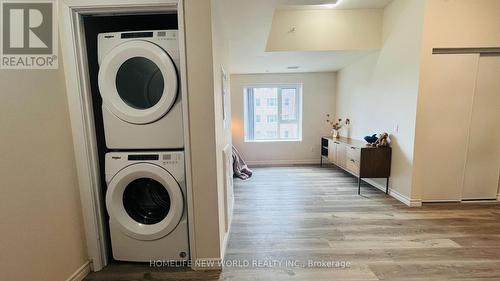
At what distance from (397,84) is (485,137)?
1.22 metres

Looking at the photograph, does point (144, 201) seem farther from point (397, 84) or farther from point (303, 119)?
point (303, 119)

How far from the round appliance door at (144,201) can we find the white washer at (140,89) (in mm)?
216

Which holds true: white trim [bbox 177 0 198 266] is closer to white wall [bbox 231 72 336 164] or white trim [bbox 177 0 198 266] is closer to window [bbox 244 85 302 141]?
white wall [bbox 231 72 336 164]

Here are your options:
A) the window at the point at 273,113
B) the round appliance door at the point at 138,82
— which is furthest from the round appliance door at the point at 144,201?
the window at the point at 273,113

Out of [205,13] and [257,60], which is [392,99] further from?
[205,13]

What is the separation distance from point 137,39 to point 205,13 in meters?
0.53

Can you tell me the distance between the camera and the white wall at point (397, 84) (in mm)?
2709

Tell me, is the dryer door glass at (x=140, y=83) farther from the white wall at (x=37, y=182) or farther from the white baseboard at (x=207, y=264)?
the white baseboard at (x=207, y=264)

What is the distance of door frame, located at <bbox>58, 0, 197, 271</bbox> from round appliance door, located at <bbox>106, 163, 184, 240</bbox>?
12 cm

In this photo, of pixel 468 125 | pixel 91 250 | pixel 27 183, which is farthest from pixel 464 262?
pixel 27 183

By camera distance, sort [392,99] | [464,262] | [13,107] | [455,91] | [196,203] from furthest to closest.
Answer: [392,99] → [455,91] → [464,262] → [196,203] → [13,107]

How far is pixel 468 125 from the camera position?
273 centimetres

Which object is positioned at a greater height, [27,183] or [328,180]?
[27,183]

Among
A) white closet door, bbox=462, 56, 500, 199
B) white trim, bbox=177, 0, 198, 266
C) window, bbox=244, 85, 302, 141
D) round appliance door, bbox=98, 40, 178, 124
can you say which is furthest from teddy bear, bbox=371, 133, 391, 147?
round appliance door, bbox=98, 40, 178, 124
